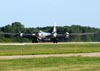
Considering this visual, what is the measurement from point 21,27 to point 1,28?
8990mm

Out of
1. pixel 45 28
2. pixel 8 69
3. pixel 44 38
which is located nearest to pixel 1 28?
pixel 45 28

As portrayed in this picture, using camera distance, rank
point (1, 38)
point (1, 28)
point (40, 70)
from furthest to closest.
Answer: point (1, 28) → point (1, 38) → point (40, 70)

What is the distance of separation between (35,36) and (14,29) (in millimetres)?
61169

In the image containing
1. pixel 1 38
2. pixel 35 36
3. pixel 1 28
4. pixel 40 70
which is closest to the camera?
pixel 40 70

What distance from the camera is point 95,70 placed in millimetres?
25531

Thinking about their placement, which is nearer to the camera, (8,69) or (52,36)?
(8,69)

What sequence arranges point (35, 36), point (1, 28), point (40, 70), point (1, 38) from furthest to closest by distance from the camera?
point (1, 28) < point (1, 38) < point (35, 36) < point (40, 70)

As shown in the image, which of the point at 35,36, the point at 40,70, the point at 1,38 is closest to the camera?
the point at 40,70

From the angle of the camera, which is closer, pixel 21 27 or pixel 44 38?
pixel 44 38

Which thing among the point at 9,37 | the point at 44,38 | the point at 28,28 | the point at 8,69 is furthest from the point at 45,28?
the point at 8,69

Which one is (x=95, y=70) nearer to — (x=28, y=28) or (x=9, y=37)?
(x=9, y=37)

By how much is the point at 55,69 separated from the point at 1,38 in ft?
432

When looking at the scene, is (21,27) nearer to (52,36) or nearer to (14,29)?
(14,29)

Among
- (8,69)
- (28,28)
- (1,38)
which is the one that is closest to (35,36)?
(1,38)
